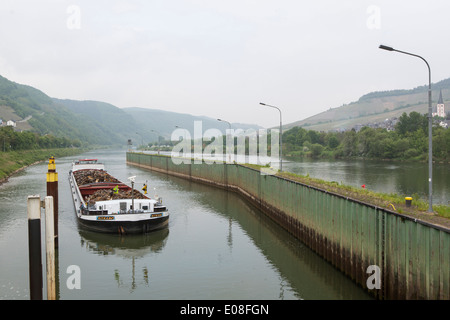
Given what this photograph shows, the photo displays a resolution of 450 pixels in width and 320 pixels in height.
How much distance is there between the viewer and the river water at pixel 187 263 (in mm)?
16062

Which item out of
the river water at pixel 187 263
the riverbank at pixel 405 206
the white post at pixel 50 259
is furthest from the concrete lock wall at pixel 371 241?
the white post at pixel 50 259

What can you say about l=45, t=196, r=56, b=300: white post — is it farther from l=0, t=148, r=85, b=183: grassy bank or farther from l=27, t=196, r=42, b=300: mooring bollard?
l=0, t=148, r=85, b=183: grassy bank

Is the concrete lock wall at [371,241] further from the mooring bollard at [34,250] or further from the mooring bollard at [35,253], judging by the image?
the mooring bollard at [34,250]

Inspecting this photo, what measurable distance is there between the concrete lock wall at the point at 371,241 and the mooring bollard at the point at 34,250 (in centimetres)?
1168

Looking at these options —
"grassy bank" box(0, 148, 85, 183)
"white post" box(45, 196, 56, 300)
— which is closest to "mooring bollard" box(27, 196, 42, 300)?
"white post" box(45, 196, 56, 300)

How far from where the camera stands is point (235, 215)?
33594mm

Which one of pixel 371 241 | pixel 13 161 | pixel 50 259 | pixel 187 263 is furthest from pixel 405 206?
pixel 13 161

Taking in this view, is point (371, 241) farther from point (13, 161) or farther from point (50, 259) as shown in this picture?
point (13, 161)

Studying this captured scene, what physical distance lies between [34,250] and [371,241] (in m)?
11.8

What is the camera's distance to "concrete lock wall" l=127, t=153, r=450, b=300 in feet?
35.5

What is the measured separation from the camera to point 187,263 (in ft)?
65.1
